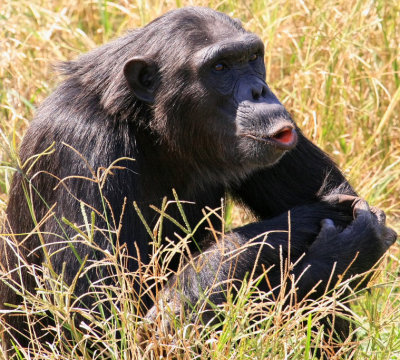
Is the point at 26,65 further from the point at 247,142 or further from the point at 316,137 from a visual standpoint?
the point at 247,142

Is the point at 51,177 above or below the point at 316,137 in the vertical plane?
above

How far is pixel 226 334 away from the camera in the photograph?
3873 mm

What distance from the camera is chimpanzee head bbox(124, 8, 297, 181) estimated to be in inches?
187

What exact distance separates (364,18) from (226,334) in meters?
3.96

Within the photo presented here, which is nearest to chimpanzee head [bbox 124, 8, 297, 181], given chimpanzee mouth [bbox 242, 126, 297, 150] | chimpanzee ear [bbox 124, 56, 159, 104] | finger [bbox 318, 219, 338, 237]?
chimpanzee ear [bbox 124, 56, 159, 104]

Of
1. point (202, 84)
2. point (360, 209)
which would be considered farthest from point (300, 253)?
point (202, 84)

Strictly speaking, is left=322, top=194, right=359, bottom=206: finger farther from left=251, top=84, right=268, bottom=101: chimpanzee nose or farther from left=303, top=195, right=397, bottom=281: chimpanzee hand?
left=251, top=84, right=268, bottom=101: chimpanzee nose

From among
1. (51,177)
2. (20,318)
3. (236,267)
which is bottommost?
(20,318)

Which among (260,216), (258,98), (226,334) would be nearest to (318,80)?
(260,216)

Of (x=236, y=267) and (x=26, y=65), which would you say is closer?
(x=236, y=267)

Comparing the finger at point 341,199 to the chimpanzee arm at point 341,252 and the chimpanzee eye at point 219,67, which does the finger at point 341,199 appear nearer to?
the chimpanzee arm at point 341,252

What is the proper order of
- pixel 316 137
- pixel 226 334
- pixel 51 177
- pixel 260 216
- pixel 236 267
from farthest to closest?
1. pixel 316 137
2. pixel 260 216
3. pixel 51 177
4. pixel 236 267
5. pixel 226 334

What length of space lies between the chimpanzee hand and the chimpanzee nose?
0.80 metres

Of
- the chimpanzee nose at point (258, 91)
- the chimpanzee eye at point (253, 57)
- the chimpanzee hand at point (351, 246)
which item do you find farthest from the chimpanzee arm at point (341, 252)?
the chimpanzee eye at point (253, 57)
